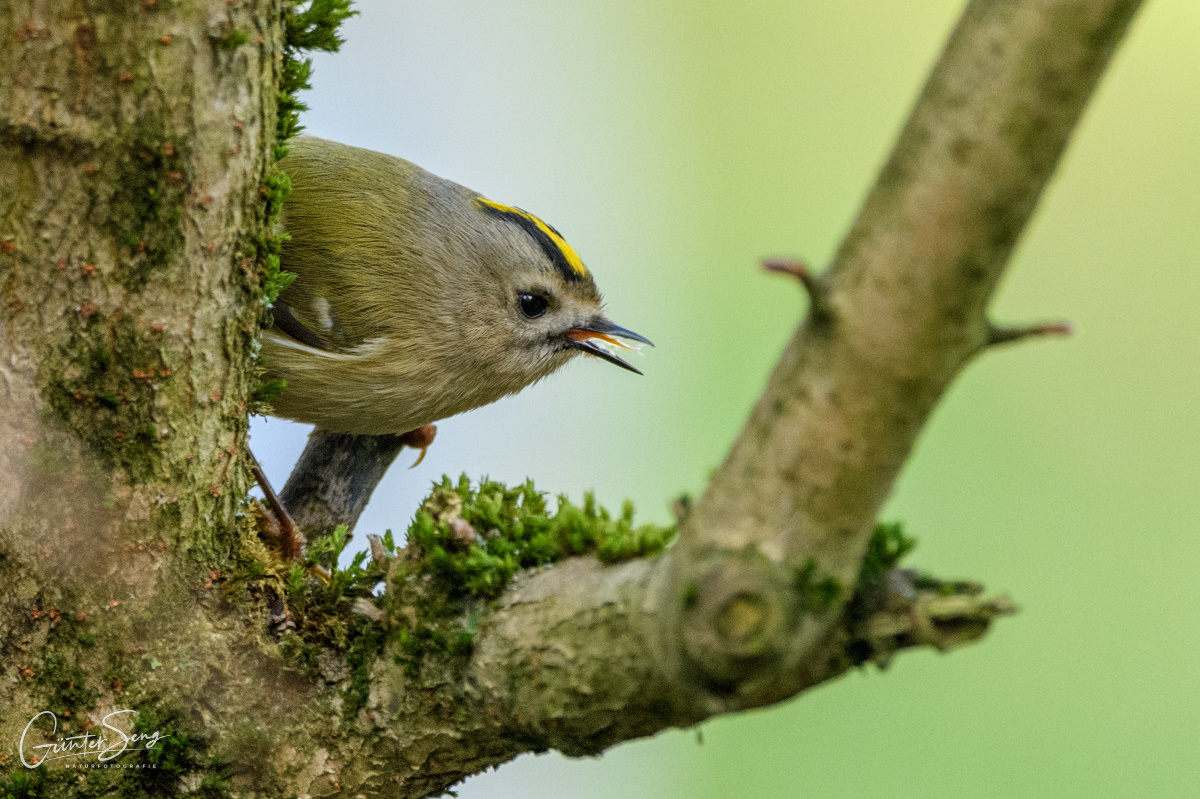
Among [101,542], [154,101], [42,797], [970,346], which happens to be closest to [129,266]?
[154,101]

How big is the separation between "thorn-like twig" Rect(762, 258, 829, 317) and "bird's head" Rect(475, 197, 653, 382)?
1.79 m

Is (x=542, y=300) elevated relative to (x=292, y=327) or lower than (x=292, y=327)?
elevated

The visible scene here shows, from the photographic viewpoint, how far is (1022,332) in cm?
106

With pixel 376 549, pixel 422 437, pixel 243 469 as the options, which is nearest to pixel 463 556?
pixel 376 549

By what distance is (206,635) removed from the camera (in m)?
1.81

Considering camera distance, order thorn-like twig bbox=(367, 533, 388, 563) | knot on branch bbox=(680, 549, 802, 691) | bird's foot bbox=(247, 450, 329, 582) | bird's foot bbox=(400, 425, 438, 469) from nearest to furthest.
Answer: knot on branch bbox=(680, 549, 802, 691) → thorn-like twig bbox=(367, 533, 388, 563) → bird's foot bbox=(247, 450, 329, 582) → bird's foot bbox=(400, 425, 438, 469)

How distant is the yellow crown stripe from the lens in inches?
118

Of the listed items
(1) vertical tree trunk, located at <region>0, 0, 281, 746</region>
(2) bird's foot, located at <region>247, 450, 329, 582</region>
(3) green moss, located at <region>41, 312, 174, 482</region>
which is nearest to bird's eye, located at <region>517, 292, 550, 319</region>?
(2) bird's foot, located at <region>247, 450, 329, 582</region>

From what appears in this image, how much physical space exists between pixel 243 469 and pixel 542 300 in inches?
50.9

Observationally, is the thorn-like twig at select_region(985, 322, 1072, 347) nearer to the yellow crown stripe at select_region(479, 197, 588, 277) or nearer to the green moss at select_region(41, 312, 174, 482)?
the green moss at select_region(41, 312, 174, 482)

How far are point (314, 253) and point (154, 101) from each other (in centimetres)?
106

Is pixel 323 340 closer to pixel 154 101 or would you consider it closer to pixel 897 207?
pixel 154 101

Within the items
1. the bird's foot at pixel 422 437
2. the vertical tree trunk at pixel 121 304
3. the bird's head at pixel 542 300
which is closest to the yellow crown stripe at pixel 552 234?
the bird's head at pixel 542 300

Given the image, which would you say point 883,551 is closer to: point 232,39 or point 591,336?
point 232,39
